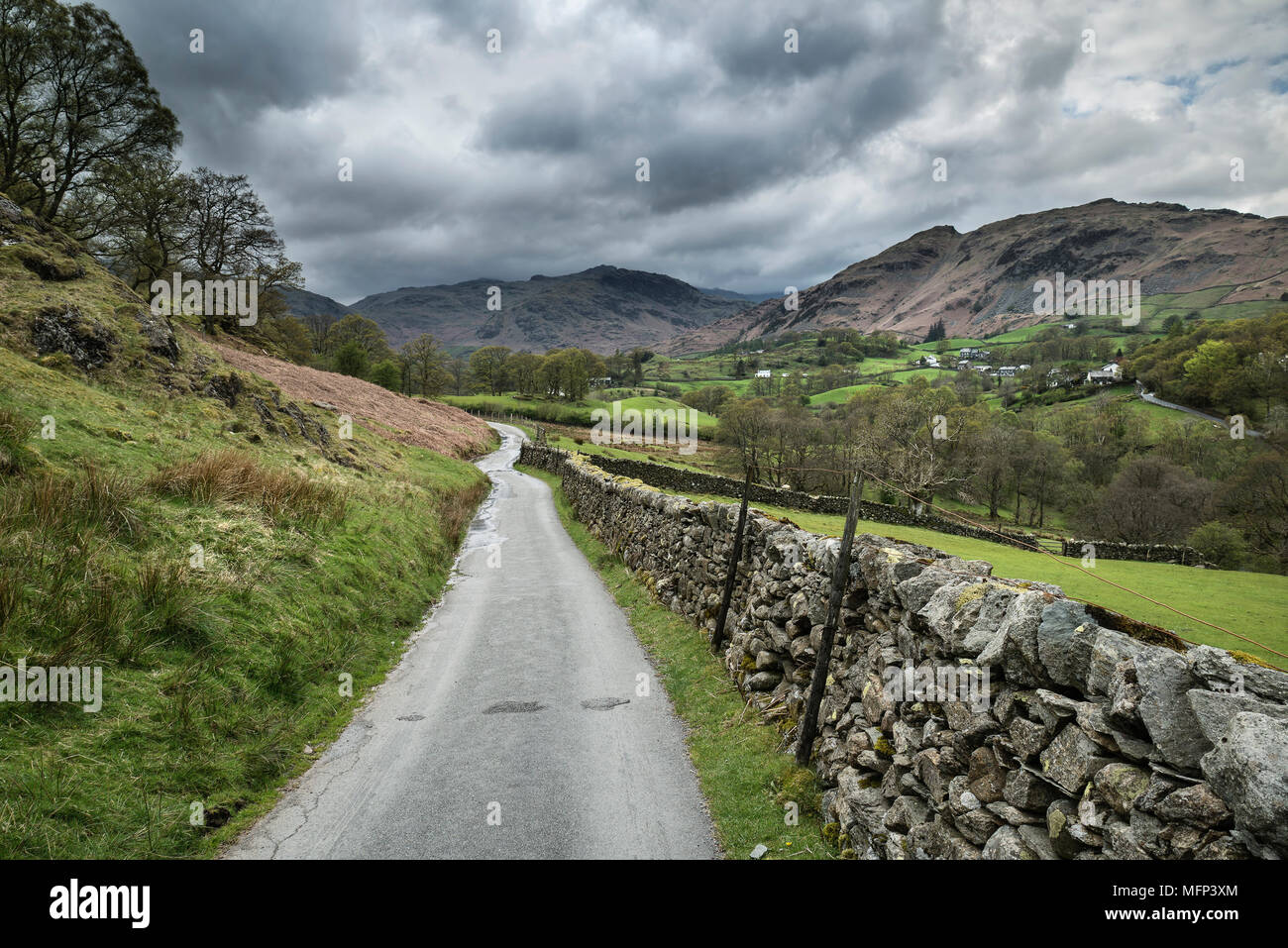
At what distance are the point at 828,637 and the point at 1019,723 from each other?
263cm

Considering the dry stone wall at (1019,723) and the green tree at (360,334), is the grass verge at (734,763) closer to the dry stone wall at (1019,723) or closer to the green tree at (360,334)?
the dry stone wall at (1019,723)

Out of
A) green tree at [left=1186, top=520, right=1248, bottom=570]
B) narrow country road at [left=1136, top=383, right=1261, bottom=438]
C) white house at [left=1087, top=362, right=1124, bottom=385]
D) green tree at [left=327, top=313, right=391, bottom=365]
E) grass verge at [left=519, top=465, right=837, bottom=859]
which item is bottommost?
green tree at [left=1186, top=520, right=1248, bottom=570]

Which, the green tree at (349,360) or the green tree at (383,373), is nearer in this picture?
the green tree at (349,360)

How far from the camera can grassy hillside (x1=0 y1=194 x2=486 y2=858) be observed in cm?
547

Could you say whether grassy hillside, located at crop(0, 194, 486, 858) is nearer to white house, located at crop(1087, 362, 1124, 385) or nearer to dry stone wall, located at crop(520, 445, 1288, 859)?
dry stone wall, located at crop(520, 445, 1288, 859)

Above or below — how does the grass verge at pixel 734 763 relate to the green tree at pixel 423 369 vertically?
below

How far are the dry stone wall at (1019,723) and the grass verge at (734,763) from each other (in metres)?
0.36

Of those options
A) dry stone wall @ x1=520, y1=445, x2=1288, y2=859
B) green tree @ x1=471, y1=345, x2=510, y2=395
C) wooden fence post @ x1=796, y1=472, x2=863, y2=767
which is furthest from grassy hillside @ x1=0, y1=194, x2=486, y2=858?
green tree @ x1=471, y1=345, x2=510, y2=395

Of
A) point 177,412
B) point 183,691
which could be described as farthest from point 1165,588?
point 177,412

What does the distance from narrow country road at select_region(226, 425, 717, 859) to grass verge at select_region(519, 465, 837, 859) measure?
244mm

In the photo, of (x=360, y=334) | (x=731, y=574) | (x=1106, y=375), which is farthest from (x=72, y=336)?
(x=1106, y=375)

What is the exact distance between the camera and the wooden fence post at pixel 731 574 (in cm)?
1054

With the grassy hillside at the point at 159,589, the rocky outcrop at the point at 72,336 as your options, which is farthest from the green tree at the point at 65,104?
the rocky outcrop at the point at 72,336

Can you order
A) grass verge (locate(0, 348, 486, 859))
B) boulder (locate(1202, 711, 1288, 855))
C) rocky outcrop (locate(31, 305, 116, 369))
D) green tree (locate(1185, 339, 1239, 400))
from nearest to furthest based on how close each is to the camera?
boulder (locate(1202, 711, 1288, 855)) < grass verge (locate(0, 348, 486, 859)) < rocky outcrop (locate(31, 305, 116, 369)) < green tree (locate(1185, 339, 1239, 400))
